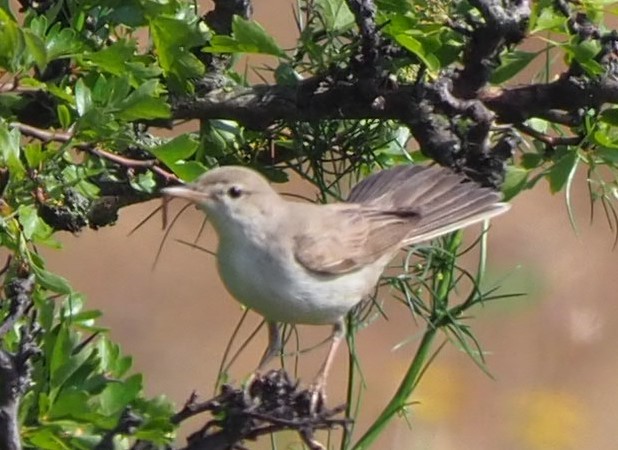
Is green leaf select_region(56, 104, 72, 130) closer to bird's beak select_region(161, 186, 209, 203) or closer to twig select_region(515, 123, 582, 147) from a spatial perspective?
bird's beak select_region(161, 186, 209, 203)

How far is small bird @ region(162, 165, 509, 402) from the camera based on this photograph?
291 centimetres

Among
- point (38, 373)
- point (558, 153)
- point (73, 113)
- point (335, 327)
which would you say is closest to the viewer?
point (38, 373)

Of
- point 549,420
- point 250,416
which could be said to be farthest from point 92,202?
point 549,420

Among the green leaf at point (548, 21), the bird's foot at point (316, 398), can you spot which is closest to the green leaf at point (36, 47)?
the bird's foot at point (316, 398)

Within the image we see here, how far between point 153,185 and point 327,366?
0.46m

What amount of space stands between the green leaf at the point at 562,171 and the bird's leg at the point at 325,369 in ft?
1.70

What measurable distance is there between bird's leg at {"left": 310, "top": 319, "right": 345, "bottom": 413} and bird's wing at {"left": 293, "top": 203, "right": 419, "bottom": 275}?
112 mm

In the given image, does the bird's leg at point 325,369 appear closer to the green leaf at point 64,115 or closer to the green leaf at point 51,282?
the green leaf at point 51,282

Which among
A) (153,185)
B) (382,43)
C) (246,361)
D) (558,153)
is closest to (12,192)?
(153,185)

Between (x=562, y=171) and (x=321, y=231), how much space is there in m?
0.59

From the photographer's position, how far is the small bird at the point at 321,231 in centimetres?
291

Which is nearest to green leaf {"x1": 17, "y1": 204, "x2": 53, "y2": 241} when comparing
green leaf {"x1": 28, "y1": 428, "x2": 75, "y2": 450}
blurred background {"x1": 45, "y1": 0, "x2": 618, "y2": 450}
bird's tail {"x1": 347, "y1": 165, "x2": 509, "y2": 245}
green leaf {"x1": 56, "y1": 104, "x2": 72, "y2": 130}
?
green leaf {"x1": 56, "y1": 104, "x2": 72, "y2": 130}

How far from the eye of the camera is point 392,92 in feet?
8.90

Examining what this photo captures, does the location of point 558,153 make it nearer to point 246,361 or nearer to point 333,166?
point 333,166
